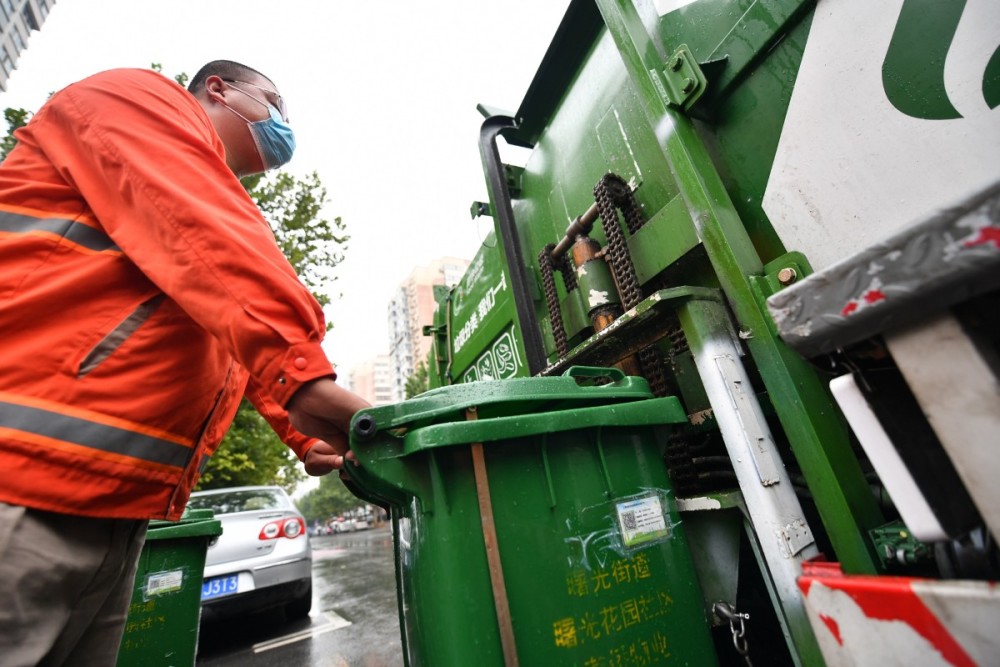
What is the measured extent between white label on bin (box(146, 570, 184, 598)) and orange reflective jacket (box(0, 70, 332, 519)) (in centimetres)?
156

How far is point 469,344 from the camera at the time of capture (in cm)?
343

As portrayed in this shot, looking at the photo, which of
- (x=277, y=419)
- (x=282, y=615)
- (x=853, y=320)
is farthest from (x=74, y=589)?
(x=282, y=615)

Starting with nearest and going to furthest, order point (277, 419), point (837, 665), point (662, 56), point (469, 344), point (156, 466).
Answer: point (837, 665) → point (156, 466) → point (277, 419) → point (662, 56) → point (469, 344)

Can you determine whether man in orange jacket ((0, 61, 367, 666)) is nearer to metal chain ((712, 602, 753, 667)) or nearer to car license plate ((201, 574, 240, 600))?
metal chain ((712, 602, 753, 667))

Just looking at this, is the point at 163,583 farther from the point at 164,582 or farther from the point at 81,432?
the point at 81,432

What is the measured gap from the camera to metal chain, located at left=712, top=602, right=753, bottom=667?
100 centimetres

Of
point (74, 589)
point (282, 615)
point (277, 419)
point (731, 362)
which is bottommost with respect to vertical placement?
point (282, 615)

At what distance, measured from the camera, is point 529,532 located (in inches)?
36.4

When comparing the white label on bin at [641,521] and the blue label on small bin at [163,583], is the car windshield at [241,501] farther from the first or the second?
the white label on bin at [641,521]

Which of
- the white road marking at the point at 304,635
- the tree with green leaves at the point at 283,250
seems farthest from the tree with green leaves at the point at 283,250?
the white road marking at the point at 304,635

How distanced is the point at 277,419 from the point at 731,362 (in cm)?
136

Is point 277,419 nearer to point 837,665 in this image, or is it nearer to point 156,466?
point 156,466

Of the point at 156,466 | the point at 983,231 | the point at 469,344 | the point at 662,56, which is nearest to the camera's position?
the point at 983,231

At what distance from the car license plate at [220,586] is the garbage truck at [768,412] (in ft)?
9.91
